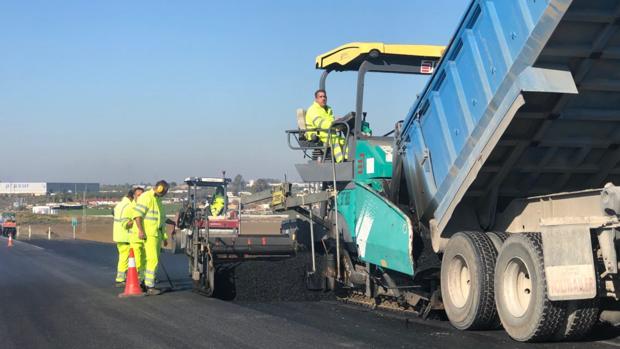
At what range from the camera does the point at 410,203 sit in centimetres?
795

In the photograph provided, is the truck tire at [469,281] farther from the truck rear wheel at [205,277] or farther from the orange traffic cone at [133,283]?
the orange traffic cone at [133,283]

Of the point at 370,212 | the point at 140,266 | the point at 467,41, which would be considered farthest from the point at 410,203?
the point at 140,266

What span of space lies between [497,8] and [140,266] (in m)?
6.64

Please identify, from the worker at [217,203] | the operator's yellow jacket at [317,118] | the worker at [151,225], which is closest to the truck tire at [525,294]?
the operator's yellow jacket at [317,118]

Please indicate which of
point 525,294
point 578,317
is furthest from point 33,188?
point 578,317

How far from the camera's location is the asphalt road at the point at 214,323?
6301 millimetres

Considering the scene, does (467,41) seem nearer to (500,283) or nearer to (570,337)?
(500,283)

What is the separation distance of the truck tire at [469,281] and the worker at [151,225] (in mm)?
4570

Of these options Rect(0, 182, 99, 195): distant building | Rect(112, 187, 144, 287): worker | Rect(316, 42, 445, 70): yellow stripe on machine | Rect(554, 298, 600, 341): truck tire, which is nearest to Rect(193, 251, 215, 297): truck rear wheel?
Rect(112, 187, 144, 287): worker

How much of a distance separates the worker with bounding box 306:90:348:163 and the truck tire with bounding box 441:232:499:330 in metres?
2.87

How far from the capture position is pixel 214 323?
24.0 feet

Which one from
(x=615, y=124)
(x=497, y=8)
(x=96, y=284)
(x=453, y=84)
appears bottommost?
(x=96, y=284)

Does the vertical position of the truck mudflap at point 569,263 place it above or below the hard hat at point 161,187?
below

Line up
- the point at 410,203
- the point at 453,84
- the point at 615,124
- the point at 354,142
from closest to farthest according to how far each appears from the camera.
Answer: the point at 615,124, the point at 453,84, the point at 410,203, the point at 354,142
